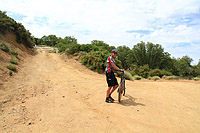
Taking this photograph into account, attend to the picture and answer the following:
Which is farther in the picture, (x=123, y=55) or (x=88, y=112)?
(x=123, y=55)

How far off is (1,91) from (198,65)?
3309 centimetres

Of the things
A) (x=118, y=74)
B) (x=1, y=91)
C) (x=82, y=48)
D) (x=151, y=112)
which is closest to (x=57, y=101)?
(x=1, y=91)

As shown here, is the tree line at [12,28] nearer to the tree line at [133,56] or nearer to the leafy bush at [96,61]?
the tree line at [133,56]

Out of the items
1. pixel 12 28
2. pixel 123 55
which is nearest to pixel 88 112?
pixel 12 28

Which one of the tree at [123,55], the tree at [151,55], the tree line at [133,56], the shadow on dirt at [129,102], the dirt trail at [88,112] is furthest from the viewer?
the tree at [123,55]

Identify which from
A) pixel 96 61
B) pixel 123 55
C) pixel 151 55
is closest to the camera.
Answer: pixel 96 61

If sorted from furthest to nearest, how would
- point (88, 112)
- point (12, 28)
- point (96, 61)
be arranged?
point (12, 28) < point (96, 61) < point (88, 112)

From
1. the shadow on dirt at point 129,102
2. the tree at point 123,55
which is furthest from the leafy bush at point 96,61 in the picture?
the tree at point 123,55

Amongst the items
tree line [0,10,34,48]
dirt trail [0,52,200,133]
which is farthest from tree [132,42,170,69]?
dirt trail [0,52,200,133]

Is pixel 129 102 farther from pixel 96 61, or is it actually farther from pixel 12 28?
pixel 12 28

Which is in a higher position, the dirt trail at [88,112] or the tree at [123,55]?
the tree at [123,55]

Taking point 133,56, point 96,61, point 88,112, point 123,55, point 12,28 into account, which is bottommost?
point 88,112

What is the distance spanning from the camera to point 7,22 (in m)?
17.2

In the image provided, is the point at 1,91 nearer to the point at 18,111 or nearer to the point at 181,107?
the point at 18,111
